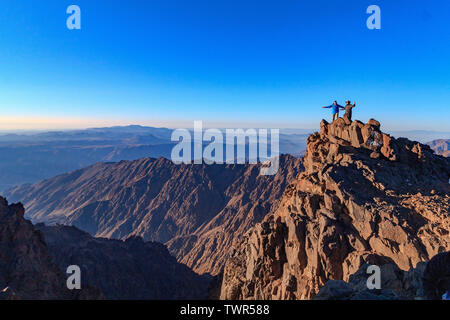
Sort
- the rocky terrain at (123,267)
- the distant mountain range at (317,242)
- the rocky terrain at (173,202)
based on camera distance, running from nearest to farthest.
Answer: the distant mountain range at (317,242)
the rocky terrain at (123,267)
the rocky terrain at (173,202)

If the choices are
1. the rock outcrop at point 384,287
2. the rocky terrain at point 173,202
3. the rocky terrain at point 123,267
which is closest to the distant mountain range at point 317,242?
the rock outcrop at point 384,287

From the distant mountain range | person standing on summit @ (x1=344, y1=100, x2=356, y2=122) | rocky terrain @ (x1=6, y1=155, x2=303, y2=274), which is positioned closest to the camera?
the distant mountain range

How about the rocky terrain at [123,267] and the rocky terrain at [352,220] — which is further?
the rocky terrain at [123,267]

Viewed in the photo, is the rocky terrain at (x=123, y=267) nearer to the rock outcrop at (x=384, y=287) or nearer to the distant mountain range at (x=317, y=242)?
the distant mountain range at (x=317, y=242)

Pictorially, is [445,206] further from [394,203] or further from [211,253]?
[211,253]

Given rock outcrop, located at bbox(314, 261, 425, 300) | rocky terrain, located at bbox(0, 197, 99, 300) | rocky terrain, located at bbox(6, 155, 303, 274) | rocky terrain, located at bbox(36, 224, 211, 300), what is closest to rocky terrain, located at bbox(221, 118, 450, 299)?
rock outcrop, located at bbox(314, 261, 425, 300)

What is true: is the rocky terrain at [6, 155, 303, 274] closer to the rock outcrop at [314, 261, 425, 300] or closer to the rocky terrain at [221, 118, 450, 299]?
the rocky terrain at [221, 118, 450, 299]
